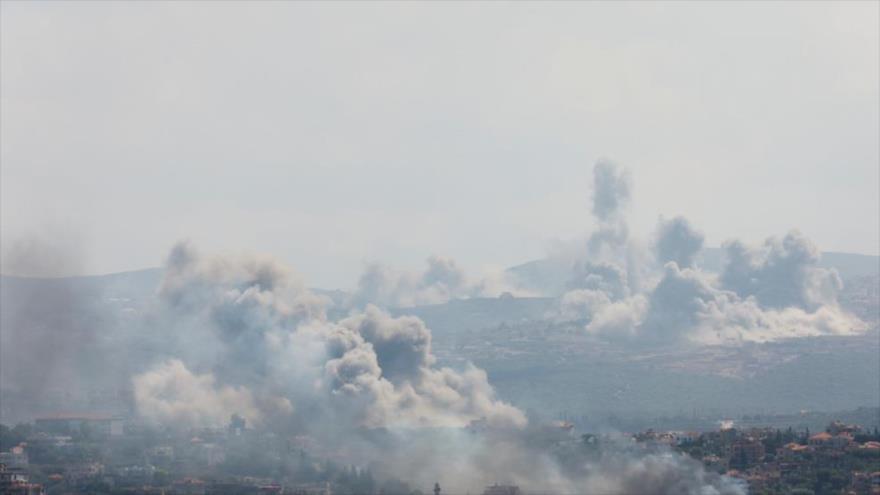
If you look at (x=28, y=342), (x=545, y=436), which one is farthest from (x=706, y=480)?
(x=28, y=342)

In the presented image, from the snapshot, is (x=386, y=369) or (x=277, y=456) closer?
(x=277, y=456)

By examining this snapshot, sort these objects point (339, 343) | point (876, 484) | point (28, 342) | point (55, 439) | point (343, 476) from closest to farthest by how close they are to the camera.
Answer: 1. point (876, 484)
2. point (343, 476)
3. point (55, 439)
4. point (339, 343)
5. point (28, 342)

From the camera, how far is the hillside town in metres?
122

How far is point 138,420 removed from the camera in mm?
172125

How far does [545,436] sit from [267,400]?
3622cm

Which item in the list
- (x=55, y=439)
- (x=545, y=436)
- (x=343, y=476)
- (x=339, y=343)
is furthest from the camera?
(x=339, y=343)

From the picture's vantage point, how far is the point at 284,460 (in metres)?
141

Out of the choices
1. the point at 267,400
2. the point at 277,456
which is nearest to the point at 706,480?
the point at 277,456

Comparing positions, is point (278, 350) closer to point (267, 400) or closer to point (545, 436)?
point (267, 400)

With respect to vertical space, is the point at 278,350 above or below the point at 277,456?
above

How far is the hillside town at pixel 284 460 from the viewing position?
12225cm

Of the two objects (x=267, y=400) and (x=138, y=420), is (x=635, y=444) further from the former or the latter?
(x=138, y=420)

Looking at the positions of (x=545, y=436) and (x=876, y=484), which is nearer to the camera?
(x=876, y=484)

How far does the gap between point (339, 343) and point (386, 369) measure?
24.2ft
